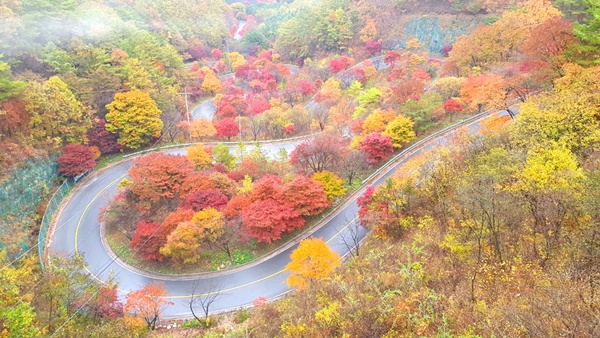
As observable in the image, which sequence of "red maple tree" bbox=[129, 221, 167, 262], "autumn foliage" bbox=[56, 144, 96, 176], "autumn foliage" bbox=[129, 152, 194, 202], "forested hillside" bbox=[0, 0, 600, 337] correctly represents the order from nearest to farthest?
"forested hillside" bbox=[0, 0, 600, 337]
"red maple tree" bbox=[129, 221, 167, 262]
"autumn foliage" bbox=[129, 152, 194, 202]
"autumn foliage" bbox=[56, 144, 96, 176]

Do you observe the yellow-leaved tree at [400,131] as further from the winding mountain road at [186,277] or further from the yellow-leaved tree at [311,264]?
the yellow-leaved tree at [311,264]

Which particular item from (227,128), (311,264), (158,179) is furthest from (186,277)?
(227,128)

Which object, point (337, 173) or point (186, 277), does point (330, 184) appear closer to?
point (337, 173)

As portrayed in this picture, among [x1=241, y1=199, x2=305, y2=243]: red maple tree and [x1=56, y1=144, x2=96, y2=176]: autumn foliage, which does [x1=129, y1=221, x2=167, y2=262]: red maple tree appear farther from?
[x1=56, y1=144, x2=96, y2=176]: autumn foliage

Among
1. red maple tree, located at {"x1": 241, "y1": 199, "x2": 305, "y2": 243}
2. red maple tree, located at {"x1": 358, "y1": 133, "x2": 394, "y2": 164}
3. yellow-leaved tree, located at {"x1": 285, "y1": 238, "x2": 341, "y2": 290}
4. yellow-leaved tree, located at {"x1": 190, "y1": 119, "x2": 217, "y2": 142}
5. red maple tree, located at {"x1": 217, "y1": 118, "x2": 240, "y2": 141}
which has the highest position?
yellow-leaved tree, located at {"x1": 285, "y1": 238, "x2": 341, "y2": 290}

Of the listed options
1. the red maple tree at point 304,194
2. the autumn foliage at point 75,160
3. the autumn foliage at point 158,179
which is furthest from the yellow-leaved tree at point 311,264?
the autumn foliage at point 75,160

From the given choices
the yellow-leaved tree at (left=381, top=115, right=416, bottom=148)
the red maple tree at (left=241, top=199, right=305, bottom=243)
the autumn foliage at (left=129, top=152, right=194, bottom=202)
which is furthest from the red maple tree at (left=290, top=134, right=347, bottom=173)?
the autumn foliage at (left=129, top=152, right=194, bottom=202)

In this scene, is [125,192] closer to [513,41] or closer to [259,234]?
[259,234]
